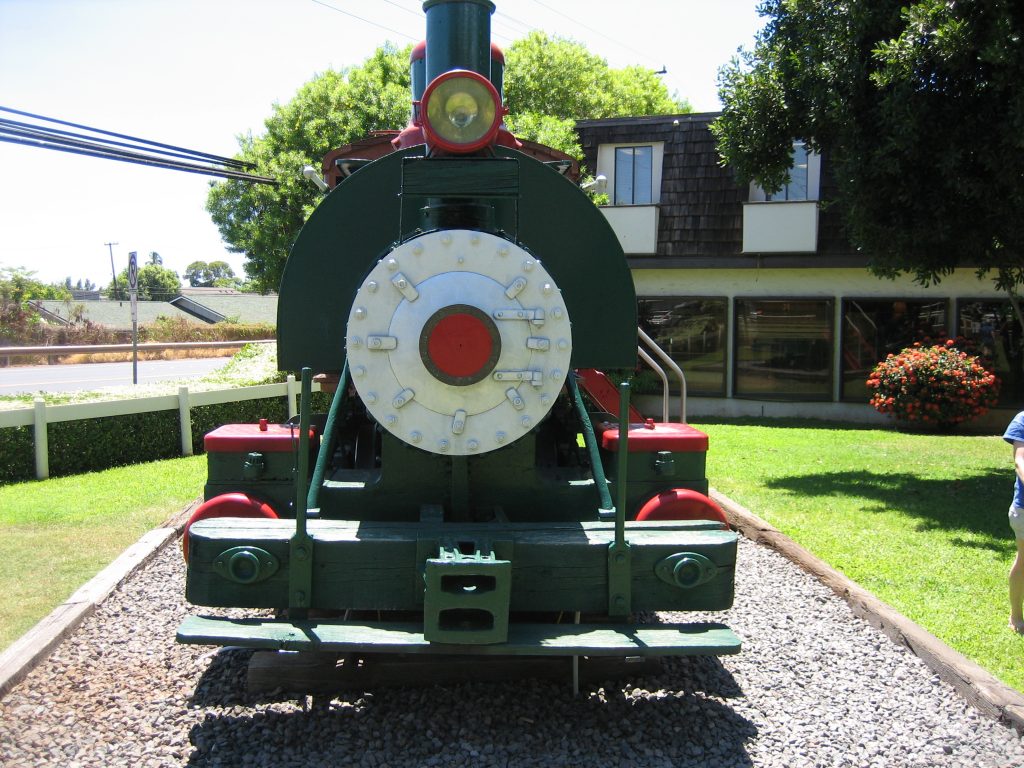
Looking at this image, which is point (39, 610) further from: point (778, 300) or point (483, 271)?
point (778, 300)

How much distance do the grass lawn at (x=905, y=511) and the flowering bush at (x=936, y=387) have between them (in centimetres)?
36

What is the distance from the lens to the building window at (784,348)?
14.2m

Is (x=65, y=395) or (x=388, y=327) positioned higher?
(x=388, y=327)

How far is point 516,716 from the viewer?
355 cm

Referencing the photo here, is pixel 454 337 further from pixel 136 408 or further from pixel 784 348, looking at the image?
pixel 784 348

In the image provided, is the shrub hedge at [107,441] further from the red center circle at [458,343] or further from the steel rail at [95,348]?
the steel rail at [95,348]

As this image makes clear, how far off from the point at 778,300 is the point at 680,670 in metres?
11.2

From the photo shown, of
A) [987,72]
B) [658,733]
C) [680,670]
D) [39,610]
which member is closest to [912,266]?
[987,72]

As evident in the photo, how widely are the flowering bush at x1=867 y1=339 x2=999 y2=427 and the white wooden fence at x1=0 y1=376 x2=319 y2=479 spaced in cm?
819

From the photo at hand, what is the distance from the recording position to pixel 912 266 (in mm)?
8281

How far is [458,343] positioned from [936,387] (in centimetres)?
1104

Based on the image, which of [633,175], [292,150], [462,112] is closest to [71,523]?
[462,112]

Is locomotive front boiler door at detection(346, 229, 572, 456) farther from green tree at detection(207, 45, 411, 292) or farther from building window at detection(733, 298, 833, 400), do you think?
green tree at detection(207, 45, 411, 292)

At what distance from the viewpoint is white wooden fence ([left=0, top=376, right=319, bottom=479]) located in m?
8.09
